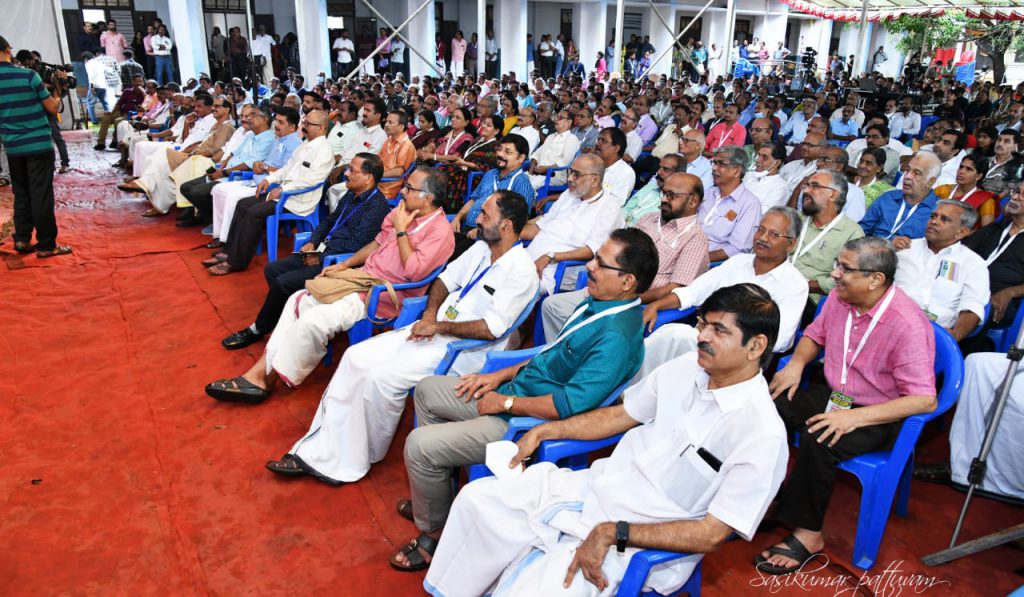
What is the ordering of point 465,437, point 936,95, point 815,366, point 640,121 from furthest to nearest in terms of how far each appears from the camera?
point 936,95, point 640,121, point 815,366, point 465,437

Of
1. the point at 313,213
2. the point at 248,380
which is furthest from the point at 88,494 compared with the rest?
the point at 313,213

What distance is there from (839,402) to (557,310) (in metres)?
1.35

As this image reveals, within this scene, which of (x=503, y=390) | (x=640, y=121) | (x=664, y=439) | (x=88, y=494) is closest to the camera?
(x=664, y=439)

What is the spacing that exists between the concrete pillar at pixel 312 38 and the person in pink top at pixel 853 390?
14.9 meters

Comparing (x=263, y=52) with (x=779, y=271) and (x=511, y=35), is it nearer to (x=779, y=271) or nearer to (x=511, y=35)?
(x=511, y=35)

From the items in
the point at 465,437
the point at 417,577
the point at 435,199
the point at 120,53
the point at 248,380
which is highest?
the point at 120,53

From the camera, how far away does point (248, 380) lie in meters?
3.29

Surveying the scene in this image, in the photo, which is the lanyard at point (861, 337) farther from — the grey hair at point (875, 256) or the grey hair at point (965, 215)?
the grey hair at point (965, 215)

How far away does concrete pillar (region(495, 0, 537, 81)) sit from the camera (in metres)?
18.5

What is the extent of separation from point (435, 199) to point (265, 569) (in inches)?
71.4

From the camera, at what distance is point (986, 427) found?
8.55ft

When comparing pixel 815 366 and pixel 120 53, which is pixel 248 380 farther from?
pixel 120 53

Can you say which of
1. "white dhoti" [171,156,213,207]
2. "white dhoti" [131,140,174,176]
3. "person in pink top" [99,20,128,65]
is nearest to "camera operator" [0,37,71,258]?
"white dhoti" [171,156,213,207]

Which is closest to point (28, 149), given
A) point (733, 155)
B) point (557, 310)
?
point (557, 310)
